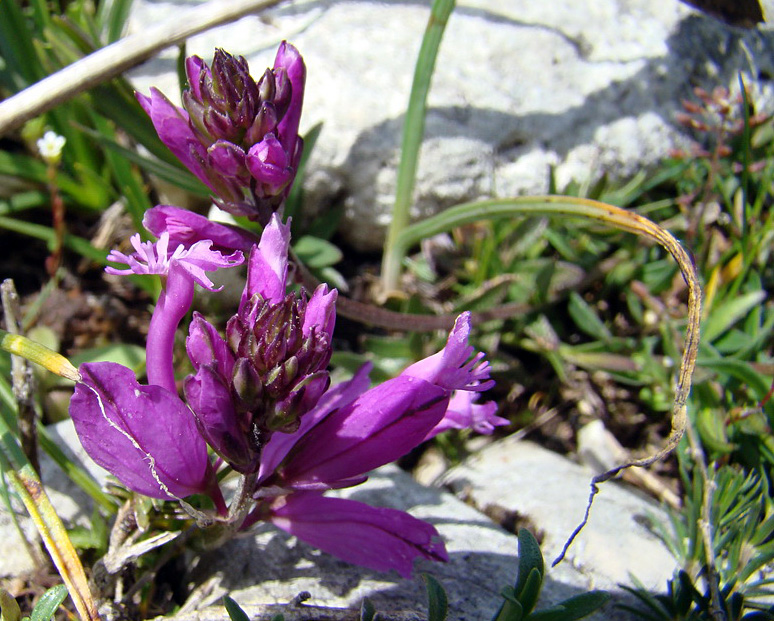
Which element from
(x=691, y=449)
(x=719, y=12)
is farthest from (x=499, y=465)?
(x=719, y=12)

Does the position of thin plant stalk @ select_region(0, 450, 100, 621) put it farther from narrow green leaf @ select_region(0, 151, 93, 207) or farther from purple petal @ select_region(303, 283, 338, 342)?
A: narrow green leaf @ select_region(0, 151, 93, 207)

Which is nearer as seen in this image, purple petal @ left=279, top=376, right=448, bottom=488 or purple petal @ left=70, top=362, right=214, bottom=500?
purple petal @ left=70, top=362, right=214, bottom=500

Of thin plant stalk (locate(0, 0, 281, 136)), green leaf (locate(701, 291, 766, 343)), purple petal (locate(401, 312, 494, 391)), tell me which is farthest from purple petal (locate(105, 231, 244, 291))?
green leaf (locate(701, 291, 766, 343))

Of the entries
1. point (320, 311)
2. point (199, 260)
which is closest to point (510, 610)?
point (320, 311)

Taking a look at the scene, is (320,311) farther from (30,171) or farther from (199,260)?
(30,171)

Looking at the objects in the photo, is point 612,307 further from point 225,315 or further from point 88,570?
point 88,570

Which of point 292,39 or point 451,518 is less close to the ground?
point 292,39

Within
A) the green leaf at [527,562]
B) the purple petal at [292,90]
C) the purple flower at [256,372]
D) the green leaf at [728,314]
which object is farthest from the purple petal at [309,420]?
the green leaf at [728,314]
